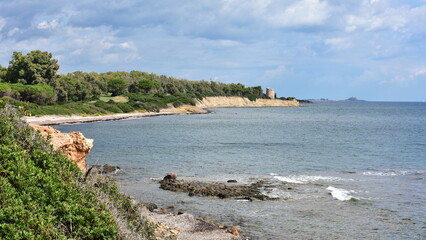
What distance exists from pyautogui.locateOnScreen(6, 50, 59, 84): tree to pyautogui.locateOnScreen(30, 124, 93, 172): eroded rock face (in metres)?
84.6

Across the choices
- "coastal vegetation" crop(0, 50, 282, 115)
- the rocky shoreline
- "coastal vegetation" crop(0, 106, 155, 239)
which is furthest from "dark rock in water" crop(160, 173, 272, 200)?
"coastal vegetation" crop(0, 50, 282, 115)

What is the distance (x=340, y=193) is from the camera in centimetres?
2117

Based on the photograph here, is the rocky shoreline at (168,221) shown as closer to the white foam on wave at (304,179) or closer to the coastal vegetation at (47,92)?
the white foam on wave at (304,179)

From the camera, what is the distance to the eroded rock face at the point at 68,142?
1470cm

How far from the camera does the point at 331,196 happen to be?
67.4 ft

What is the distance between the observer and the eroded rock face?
48.2 ft

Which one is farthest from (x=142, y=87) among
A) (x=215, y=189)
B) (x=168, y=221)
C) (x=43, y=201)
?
(x=43, y=201)

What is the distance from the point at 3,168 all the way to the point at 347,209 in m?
13.9

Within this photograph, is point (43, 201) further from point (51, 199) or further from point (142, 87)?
point (142, 87)

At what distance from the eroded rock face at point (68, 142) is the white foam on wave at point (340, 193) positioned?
39.5 ft

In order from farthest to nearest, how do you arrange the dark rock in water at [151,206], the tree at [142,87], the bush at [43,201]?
the tree at [142,87], the dark rock in water at [151,206], the bush at [43,201]

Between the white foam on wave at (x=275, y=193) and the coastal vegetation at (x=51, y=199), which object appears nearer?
the coastal vegetation at (x=51, y=199)

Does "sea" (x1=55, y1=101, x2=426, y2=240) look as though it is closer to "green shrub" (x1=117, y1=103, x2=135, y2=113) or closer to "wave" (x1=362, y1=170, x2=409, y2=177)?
"wave" (x1=362, y1=170, x2=409, y2=177)

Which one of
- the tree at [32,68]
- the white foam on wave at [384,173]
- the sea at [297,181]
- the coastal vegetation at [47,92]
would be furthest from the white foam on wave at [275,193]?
the tree at [32,68]
